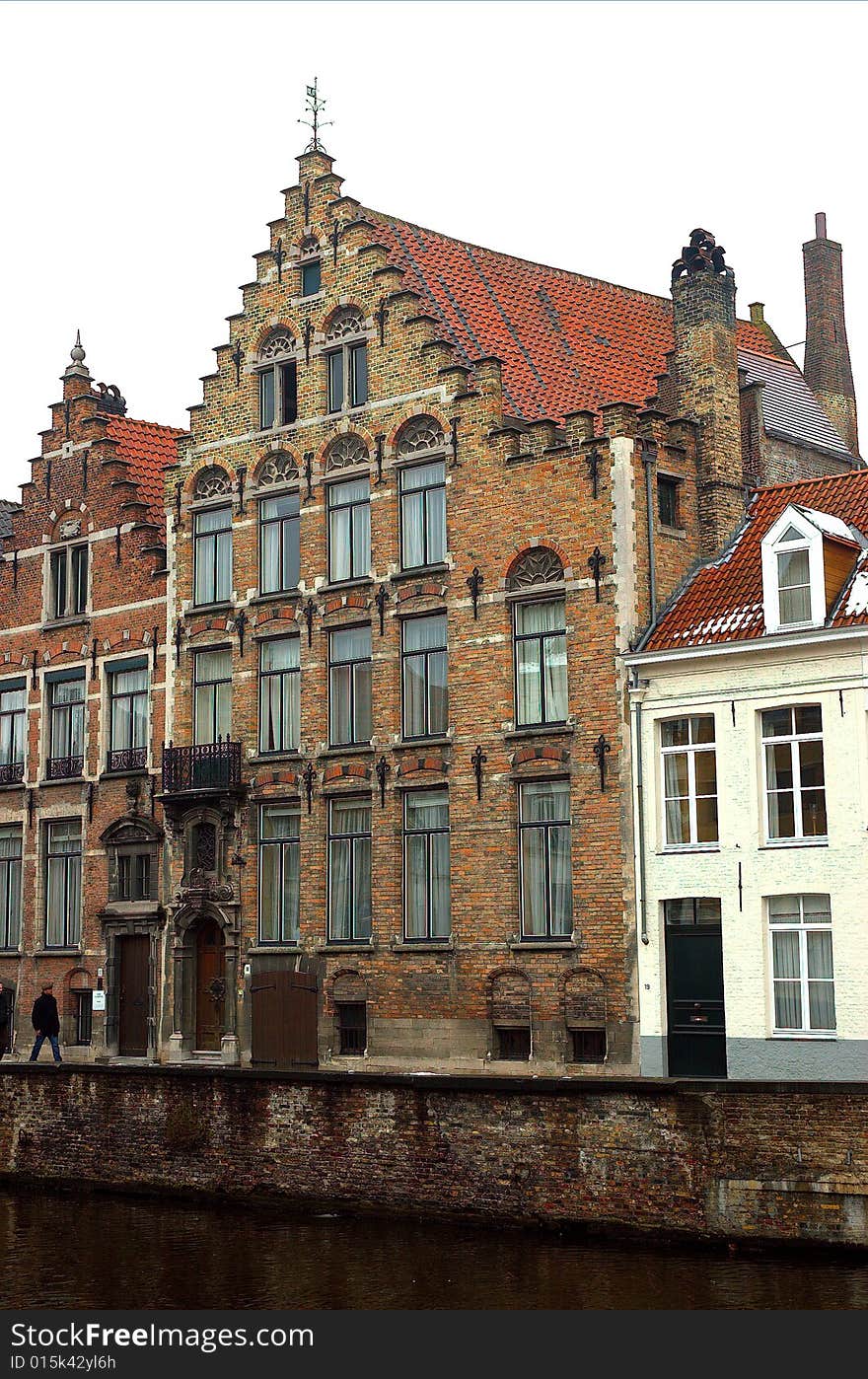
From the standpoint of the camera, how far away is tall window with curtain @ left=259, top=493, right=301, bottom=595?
32.3 meters

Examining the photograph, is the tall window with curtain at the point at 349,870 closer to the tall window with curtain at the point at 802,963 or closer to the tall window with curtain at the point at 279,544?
the tall window with curtain at the point at 279,544

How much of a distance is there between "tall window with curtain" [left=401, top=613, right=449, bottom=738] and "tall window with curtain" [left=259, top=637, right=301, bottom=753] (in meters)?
2.36

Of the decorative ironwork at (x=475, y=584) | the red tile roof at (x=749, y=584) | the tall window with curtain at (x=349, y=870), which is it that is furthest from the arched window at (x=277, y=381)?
the red tile roof at (x=749, y=584)

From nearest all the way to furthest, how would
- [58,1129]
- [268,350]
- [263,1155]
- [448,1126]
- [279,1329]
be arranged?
[279,1329]
[448,1126]
[263,1155]
[58,1129]
[268,350]

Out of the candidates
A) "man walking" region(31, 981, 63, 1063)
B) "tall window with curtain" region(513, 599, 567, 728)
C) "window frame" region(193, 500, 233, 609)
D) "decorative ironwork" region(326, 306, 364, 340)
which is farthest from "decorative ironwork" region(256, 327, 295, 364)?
"man walking" region(31, 981, 63, 1063)

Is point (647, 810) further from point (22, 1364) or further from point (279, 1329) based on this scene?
point (22, 1364)

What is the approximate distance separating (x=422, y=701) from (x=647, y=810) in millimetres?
4837

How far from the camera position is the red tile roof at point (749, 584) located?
1014 inches

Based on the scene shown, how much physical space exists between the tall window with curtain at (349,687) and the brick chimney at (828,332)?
10.3 metres

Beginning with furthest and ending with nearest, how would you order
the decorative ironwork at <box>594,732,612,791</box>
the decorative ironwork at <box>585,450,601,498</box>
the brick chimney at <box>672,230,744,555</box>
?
the brick chimney at <box>672,230,744,555</box>, the decorative ironwork at <box>585,450,601,498</box>, the decorative ironwork at <box>594,732,612,791</box>

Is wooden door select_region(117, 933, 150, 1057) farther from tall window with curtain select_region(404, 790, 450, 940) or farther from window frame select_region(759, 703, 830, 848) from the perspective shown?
window frame select_region(759, 703, 830, 848)

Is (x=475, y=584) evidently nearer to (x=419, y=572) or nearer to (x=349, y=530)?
(x=419, y=572)

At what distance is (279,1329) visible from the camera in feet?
56.7

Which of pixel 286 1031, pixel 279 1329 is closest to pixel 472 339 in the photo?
pixel 286 1031
